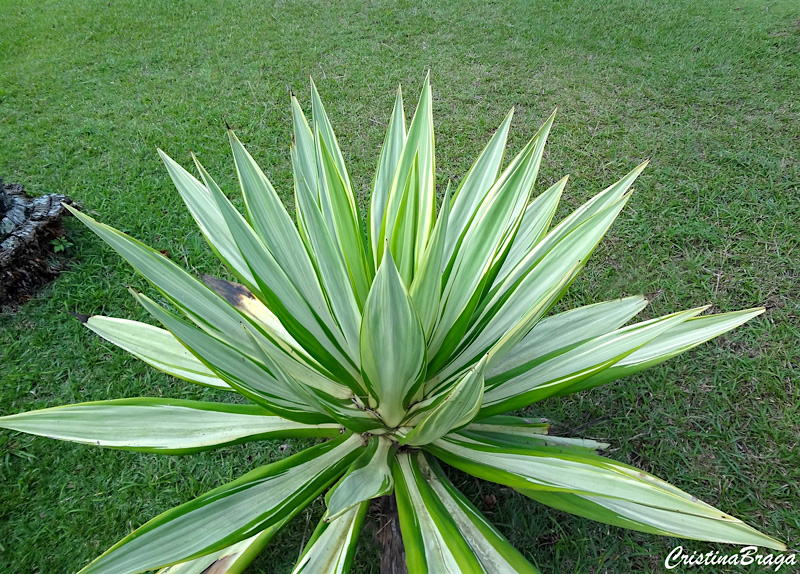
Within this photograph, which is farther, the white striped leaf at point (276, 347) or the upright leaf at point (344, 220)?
the upright leaf at point (344, 220)

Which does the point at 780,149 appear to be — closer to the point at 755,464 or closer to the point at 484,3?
the point at 755,464

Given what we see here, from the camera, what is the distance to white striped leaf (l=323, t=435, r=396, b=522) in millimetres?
785

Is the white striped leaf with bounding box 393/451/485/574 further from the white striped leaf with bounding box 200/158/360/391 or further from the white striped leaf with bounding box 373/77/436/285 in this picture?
the white striped leaf with bounding box 373/77/436/285

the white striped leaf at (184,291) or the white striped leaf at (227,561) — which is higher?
the white striped leaf at (184,291)

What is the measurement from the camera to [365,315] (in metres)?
0.86

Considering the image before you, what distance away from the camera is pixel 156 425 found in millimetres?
1020

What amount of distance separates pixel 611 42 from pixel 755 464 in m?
3.25

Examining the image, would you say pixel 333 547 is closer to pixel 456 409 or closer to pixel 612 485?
pixel 456 409

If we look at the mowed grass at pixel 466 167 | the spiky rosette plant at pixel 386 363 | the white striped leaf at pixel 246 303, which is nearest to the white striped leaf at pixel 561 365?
the spiky rosette plant at pixel 386 363

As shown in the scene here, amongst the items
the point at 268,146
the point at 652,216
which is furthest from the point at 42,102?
the point at 652,216

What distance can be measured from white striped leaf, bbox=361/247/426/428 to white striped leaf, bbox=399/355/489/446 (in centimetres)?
10

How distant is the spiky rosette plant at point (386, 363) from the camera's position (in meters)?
0.86

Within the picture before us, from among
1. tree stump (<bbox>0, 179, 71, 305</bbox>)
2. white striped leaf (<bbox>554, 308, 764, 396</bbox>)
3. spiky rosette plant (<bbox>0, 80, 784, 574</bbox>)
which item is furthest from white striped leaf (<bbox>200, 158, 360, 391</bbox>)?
tree stump (<bbox>0, 179, 71, 305</bbox>)

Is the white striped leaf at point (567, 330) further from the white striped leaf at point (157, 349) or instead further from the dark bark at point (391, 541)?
the white striped leaf at point (157, 349)
